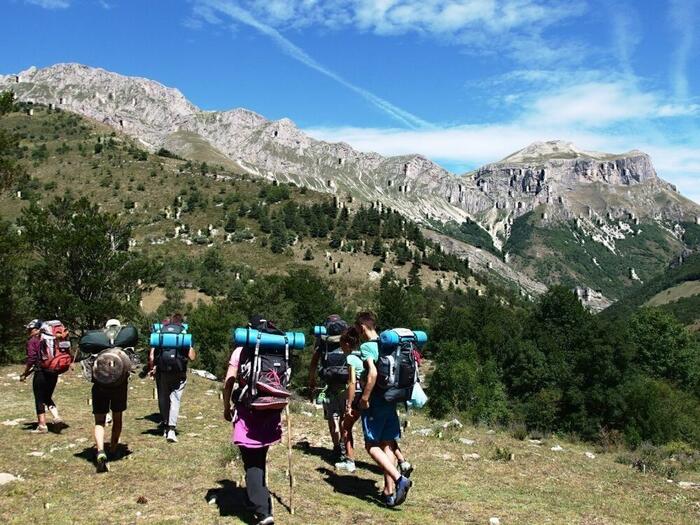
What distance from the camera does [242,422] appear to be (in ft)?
19.4

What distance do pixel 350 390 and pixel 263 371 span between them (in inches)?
61.5

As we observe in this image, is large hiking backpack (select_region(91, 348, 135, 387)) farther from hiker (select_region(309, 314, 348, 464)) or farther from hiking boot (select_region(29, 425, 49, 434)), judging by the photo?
hiking boot (select_region(29, 425, 49, 434))

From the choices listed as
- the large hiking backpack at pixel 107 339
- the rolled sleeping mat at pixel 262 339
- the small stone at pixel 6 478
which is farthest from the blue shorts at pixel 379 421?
the small stone at pixel 6 478

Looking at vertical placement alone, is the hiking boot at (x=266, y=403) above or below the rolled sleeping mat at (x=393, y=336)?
below

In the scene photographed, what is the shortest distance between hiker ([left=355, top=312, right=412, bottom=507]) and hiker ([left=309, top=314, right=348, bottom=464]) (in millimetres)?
1634

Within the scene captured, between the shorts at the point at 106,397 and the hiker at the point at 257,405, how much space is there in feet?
8.95

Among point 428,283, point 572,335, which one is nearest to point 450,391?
point 572,335

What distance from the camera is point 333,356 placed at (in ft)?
29.1

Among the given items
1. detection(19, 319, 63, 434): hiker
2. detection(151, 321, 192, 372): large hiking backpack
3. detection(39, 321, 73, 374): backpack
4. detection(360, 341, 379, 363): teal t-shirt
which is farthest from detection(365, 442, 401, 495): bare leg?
detection(19, 319, 63, 434): hiker

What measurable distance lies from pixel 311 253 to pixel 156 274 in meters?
68.3

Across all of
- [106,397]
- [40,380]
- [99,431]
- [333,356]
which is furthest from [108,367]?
[333,356]

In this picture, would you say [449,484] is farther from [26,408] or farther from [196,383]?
[196,383]

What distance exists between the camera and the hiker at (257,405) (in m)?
5.77

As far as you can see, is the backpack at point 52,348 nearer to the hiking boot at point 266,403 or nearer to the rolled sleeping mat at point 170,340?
the rolled sleeping mat at point 170,340
